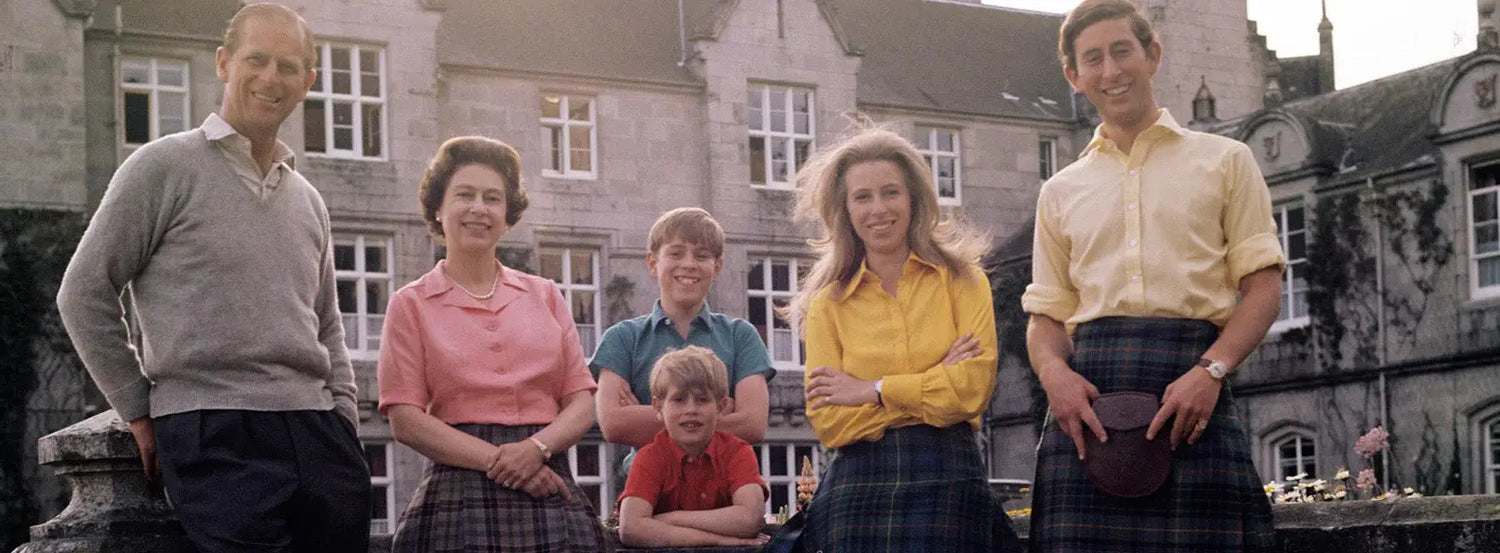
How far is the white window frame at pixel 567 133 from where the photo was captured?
83.4 ft

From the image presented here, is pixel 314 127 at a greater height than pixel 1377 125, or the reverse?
pixel 314 127

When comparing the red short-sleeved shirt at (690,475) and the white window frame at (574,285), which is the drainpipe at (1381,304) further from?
the red short-sleeved shirt at (690,475)

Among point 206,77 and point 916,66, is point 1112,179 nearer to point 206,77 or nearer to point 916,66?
point 206,77

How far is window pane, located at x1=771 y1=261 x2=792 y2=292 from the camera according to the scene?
26.8 meters

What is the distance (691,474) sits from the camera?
5.36 m

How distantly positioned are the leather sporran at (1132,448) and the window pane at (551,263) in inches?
833

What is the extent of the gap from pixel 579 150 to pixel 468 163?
20794mm

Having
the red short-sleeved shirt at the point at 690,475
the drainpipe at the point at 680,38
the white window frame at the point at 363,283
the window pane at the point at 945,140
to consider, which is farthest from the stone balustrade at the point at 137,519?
the window pane at the point at 945,140

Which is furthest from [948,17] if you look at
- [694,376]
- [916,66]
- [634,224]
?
[694,376]

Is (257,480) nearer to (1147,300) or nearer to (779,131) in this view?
(1147,300)

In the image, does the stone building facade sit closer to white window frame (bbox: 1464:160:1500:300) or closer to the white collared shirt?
white window frame (bbox: 1464:160:1500:300)

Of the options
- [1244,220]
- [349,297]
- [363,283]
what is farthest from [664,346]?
[349,297]

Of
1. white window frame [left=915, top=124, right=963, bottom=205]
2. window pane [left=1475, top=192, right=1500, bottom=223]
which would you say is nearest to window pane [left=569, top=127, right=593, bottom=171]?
white window frame [left=915, top=124, right=963, bottom=205]

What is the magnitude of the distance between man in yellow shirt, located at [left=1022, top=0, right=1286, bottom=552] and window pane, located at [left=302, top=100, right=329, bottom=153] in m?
20.2
